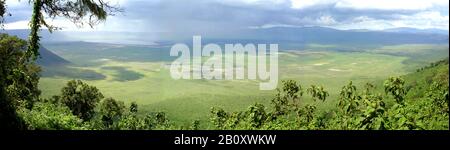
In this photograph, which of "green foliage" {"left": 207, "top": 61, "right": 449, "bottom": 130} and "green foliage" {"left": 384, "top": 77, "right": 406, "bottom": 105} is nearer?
"green foliage" {"left": 207, "top": 61, "right": 449, "bottom": 130}

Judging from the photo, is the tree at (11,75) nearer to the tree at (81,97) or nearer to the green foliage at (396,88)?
the tree at (81,97)

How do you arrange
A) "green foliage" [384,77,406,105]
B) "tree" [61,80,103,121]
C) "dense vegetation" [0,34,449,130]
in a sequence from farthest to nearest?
"tree" [61,80,103,121], "green foliage" [384,77,406,105], "dense vegetation" [0,34,449,130]

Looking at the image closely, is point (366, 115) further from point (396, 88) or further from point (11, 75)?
point (11, 75)

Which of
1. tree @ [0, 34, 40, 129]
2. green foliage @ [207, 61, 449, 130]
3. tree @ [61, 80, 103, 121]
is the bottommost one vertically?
tree @ [61, 80, 103, 121]

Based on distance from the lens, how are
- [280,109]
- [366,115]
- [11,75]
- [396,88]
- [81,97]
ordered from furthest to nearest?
[81,97] < [280,109] < [396,88] < [11,75] < [366,115]

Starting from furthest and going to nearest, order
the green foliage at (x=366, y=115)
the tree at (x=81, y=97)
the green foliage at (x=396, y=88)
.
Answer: the tree at (x=81, y=97) → the green foliage at (x=396, y=88) → the green foliage at (x=366, y=115)

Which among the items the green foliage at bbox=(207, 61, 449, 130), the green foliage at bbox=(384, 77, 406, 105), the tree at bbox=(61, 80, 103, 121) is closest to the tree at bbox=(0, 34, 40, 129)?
the green foliage at bbox=(207, 61, 449, 130)

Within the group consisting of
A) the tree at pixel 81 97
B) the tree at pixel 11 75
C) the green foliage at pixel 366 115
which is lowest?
the tree at pixel 81 97

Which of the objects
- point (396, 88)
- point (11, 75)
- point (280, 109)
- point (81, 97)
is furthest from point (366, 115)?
point (81, 97)

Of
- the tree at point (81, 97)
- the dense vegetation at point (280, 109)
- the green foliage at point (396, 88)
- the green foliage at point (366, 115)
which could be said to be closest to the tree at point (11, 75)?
the dense vegetation at point (280, 109)

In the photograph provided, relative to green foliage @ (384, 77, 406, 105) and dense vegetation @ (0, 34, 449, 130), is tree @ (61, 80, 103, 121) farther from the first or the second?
green foliage @ (384, 77, 406, 105)
